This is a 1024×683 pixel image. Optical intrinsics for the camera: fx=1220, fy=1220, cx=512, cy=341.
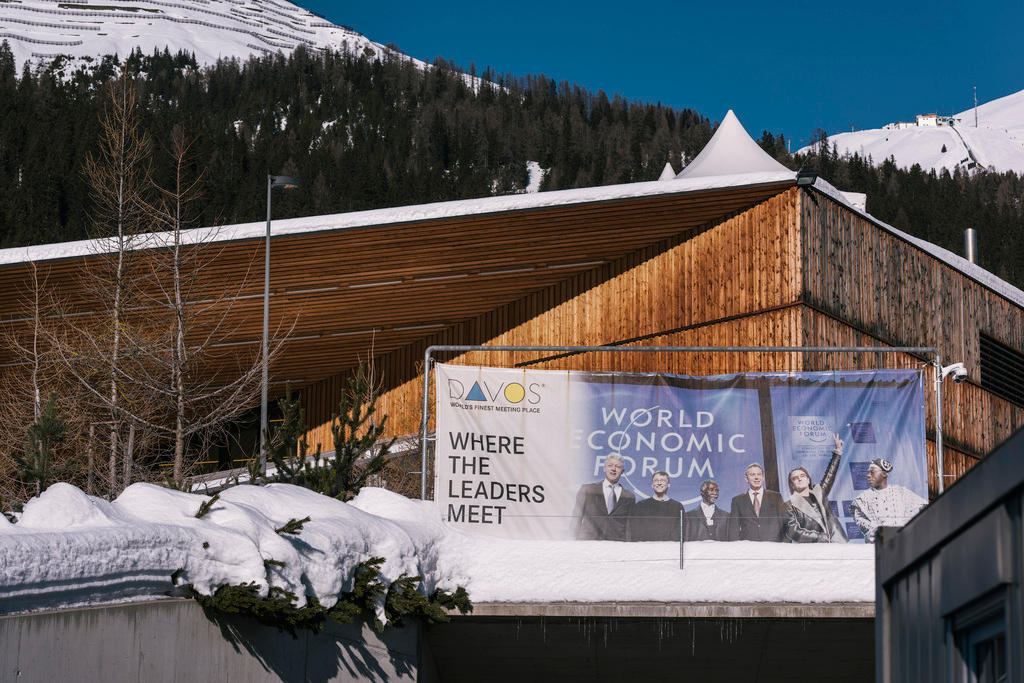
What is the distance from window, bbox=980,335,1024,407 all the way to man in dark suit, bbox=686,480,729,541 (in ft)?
40.1

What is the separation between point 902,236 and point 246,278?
36.4ft

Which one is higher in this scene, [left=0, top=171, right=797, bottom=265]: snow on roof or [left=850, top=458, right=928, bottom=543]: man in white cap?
[left=0, top=171, right=797, bottom=265]: snow on roof

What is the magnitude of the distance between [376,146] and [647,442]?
79.3m

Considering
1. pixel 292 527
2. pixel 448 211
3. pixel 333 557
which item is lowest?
pixel 333 557

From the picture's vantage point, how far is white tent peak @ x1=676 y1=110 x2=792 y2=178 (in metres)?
25.9

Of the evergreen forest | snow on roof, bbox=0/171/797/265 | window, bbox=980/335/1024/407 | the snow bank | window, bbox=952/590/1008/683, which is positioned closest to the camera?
window, bbox=952/590/1008/683

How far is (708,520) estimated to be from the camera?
11688 mm

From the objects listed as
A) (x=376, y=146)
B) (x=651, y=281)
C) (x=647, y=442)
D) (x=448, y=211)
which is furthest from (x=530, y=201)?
(x=376, y=146)

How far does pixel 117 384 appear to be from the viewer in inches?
734

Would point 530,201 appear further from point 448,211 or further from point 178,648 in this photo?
point 178,648

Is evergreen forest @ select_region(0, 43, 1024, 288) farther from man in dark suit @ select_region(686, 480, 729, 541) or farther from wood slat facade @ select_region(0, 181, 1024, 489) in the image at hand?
man in dark suit @ select_region(686, 480, 729, 541)

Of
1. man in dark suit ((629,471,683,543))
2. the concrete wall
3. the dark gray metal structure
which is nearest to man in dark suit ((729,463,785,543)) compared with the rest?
man in dark suit ((629,471,683,543))

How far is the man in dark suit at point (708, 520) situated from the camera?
38.1 feet

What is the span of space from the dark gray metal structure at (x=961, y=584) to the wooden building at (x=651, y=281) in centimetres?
1131
